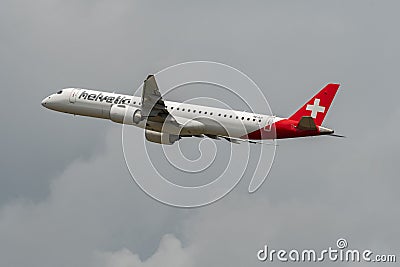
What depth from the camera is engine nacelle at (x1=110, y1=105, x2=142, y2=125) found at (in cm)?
6281

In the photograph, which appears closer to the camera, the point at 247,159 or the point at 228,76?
the point at 228,76

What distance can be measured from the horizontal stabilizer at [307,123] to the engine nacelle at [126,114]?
12.7m

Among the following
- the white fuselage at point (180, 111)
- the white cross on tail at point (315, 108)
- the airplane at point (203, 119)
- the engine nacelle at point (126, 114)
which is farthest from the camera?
the engine nacelle at point (126, 114)

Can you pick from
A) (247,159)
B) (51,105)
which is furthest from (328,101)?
(51,105)

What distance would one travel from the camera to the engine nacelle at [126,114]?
206 ft

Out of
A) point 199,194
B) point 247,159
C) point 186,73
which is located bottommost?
point 199,194

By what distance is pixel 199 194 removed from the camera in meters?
55.7

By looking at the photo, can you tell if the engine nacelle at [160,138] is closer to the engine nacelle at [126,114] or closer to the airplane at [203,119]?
the airplane at [203,119]

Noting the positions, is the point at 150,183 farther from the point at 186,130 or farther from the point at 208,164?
the point at 186,130

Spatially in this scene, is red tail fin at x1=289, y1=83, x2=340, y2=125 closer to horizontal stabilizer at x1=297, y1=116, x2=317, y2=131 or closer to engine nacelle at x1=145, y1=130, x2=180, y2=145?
horizontal stabilizer at x1=297, y1=116, x2=317, y2=131

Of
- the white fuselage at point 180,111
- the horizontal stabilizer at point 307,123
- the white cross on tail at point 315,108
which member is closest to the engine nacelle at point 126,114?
the white fuselage at point 180,111

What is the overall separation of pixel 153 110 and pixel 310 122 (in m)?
12.1

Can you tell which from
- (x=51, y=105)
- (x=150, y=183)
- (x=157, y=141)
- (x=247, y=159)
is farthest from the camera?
(x=51, y=105)

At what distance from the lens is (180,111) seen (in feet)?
209
